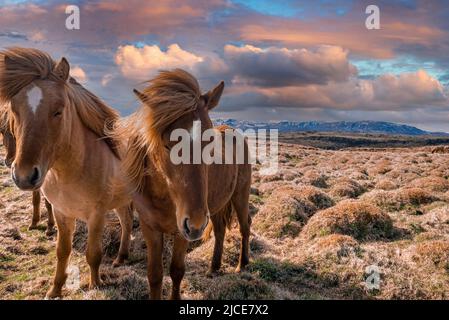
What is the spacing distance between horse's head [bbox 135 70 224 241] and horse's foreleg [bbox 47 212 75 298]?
2569 millimetres

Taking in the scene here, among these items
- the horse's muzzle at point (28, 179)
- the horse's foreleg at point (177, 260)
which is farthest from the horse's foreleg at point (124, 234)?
the horse's muzzle at point (28, 179)

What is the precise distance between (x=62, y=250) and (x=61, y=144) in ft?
6.29

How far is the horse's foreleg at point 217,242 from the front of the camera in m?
6.58

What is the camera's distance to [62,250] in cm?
565

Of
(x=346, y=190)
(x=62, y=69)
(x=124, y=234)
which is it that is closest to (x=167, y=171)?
(x=62, y=69)

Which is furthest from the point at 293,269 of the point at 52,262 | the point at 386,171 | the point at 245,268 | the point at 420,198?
the point at 386,171

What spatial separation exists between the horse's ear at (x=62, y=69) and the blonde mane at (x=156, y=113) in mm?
1048

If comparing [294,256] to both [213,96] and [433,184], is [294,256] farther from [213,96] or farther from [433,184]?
[433,184]

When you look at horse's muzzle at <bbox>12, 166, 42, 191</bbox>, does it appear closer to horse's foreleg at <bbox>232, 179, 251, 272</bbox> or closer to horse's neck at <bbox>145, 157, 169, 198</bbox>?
horse's neck at <bbox>145, 157, 169, 198</bbox>

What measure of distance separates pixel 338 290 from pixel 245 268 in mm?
1638

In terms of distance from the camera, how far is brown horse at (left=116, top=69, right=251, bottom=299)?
11.5 ft

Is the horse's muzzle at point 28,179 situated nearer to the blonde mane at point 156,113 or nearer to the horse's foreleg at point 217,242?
the blonde mane at point 156,113

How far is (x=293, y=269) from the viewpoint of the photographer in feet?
21.9
